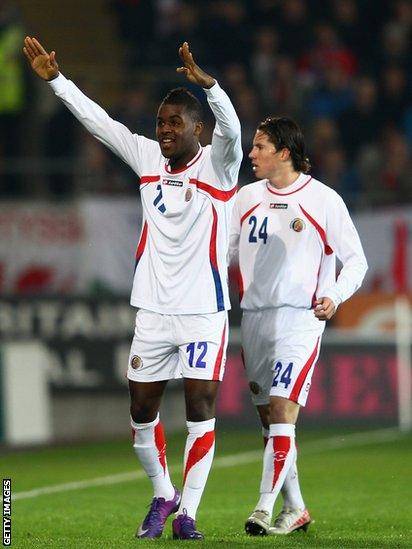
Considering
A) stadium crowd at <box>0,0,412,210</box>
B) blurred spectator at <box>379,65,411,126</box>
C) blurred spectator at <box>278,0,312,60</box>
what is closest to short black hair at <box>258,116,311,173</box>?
stadium crowd at <box>0,0,412,210</box>

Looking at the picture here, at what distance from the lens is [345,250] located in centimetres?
827

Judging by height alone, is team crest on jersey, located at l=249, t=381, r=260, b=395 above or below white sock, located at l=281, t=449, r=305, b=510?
above

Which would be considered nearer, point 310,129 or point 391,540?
point 391,540

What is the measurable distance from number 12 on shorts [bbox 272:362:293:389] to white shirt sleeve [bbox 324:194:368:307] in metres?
0.46

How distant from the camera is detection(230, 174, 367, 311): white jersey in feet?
27.4

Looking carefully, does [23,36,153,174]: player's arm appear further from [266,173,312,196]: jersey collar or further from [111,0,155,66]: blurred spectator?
[111,0,155,66]: blurred spectator

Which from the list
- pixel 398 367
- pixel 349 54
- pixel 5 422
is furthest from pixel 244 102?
pixel 5 422

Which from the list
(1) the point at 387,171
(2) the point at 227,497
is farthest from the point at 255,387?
(1) the point at 387,171

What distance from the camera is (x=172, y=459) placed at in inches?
523

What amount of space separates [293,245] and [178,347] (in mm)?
925

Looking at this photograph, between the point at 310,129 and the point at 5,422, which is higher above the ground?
the point at 310,129

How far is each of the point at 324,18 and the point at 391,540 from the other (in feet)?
45.1

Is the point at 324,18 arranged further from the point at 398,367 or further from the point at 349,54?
the point at 398,367

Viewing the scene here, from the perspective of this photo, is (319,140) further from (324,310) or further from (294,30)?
(324,310)
